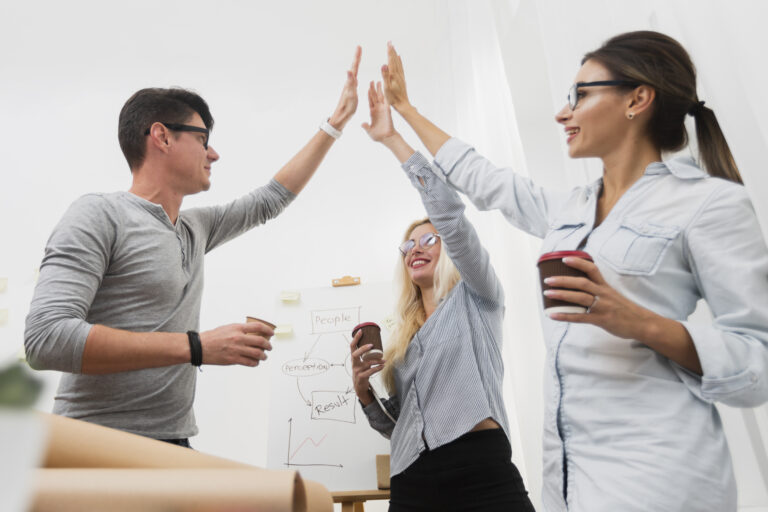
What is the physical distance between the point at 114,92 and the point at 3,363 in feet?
11.1

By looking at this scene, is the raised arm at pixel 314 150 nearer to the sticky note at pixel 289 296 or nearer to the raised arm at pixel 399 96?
the raised arm at pixel 399 96

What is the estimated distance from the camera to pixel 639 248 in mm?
794

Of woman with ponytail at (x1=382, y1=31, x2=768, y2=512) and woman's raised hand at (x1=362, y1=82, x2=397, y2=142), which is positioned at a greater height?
woman's raised hand at (x1=362, y1=82, x2=397, y2=142)

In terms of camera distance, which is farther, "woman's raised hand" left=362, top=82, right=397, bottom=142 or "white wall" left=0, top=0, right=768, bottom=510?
"white wall" left=0, top=0, right=768, bottom=510

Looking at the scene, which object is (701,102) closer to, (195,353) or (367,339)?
(367,339)

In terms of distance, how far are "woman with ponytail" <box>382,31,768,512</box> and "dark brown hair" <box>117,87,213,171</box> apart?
122 centimetres

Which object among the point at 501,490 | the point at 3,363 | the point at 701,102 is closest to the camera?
the point at 3,363

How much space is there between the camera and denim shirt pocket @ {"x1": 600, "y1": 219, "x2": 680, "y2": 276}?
78 cm

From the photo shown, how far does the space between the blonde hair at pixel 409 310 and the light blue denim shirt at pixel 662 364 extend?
836mm

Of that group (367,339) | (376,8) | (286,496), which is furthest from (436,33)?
(286,496)

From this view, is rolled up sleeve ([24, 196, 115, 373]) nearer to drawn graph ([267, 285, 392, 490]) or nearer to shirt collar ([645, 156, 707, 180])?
drawn graph ([267, 285, 392, 490])

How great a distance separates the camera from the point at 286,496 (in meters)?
0.28

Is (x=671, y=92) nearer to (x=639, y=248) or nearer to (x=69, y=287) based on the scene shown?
A: (x=639, y=248)

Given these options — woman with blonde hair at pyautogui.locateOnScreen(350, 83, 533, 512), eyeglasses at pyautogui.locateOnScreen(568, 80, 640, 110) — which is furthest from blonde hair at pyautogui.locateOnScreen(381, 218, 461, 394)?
eyeglasses at pyautogui.locateOnScreen(568, 80, 640, 110)
